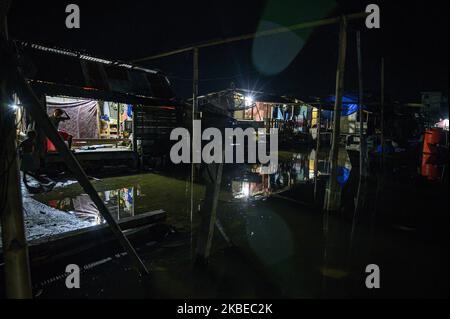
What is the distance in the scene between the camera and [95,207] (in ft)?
25.3

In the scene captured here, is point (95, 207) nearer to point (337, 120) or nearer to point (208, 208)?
point (208, 208)

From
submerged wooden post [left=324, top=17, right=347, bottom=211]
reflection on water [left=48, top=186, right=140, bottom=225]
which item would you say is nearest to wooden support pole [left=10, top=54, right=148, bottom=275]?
reflection on water [left=48, top=186, right=140, bottom=225]

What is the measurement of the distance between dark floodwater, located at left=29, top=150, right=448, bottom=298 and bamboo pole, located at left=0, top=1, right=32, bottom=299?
131 centimetres

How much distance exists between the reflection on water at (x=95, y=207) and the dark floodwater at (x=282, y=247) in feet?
0.09

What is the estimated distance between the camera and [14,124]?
8.84 feet

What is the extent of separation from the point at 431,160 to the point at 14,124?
597 inches

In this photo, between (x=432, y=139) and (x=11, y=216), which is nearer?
(x=11, y=216)

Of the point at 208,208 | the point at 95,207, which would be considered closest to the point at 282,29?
the point at 208,208

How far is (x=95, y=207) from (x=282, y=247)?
5525 millimetres

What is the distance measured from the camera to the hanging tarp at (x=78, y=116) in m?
15.2

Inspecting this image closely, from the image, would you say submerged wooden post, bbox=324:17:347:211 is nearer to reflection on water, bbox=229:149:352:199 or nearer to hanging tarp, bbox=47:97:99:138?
reflection on water, bbox=229:149:352:199

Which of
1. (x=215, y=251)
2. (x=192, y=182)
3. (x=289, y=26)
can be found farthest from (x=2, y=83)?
(x=192, y=182)

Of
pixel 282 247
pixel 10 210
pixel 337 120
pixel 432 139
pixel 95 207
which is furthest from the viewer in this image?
pixel 432 139

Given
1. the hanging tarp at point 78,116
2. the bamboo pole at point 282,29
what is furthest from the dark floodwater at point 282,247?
the hanging tarp at point 78,116
